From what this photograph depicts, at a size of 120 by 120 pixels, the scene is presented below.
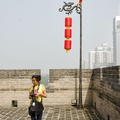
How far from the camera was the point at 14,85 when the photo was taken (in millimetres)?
10172

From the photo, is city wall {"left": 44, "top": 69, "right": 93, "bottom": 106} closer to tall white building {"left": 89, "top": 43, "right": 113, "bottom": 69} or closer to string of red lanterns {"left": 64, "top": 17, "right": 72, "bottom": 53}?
string of red lanterns {"left": 64, "top": 17, "right": 72, "bottom": 53}

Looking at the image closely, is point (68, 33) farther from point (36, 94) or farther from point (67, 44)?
point (36, 94)

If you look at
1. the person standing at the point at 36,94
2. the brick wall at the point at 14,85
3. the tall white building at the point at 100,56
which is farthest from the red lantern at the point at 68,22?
the tall white building at the point at 100,56

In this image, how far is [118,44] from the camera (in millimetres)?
148375

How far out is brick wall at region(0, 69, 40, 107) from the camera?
10086 millimetres

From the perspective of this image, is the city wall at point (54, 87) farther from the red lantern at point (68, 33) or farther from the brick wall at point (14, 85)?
the red lantern at point (68, 33)

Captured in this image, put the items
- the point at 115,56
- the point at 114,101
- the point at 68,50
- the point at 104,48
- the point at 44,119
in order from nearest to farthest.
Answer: the point at 114,101 < the point at 44,119 < the point at 68,50 < the point at 115,56 < the point at 104,48

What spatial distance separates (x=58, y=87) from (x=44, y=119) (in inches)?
127

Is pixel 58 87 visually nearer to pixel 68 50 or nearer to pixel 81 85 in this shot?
pixel 81 85

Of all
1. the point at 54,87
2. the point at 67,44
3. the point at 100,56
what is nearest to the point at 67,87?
the point at 54,87

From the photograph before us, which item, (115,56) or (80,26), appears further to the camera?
(115,56)

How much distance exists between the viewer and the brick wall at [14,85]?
397 inches

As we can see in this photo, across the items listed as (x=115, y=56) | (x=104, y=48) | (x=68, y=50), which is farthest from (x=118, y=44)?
(x=68, y=50)

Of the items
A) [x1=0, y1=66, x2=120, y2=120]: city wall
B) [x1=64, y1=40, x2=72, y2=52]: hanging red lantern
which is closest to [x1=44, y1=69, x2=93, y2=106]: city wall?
[x1=0, y1=66, x2=120, y2=120]: city wall
